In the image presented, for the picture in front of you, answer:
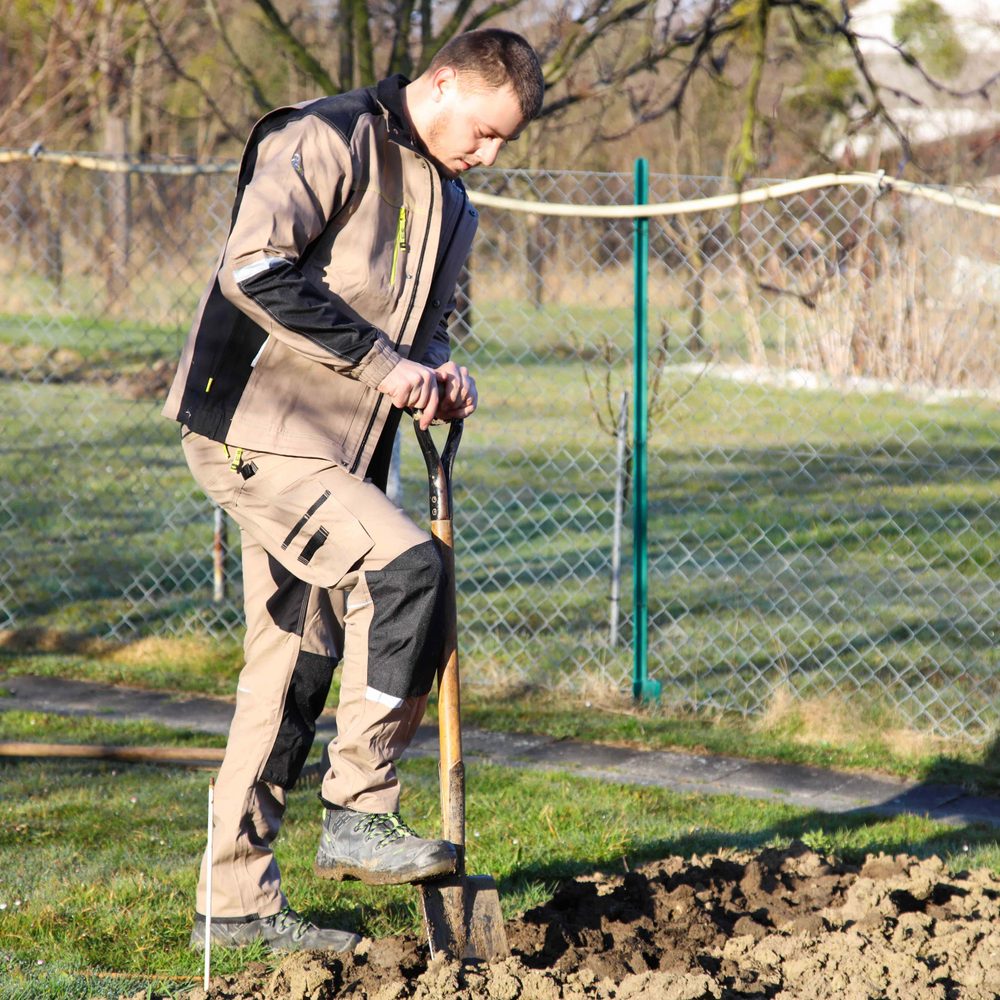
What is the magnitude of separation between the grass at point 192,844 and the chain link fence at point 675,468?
1213 mm

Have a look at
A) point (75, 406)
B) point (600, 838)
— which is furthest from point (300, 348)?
point (75, 406)

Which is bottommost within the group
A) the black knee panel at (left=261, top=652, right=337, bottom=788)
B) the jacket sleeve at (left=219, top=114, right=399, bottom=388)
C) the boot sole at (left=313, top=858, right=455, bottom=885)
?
the boot sole at (left=313, top=858, right=455, bottom=885)

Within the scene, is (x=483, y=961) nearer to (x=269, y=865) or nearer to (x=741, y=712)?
(x=269, y=865)

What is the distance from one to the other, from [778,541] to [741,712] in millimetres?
3164

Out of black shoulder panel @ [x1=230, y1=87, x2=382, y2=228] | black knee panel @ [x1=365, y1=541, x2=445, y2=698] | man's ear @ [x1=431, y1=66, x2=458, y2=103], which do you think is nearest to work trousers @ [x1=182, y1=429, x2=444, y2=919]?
black knee panel @ [x1=365, y1=541, x2=445, y2=698]

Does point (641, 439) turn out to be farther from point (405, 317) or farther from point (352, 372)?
point (352, 372)

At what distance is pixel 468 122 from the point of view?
2867 millimetres

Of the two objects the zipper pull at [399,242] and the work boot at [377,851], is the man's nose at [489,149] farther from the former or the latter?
the work boot at [377,851]

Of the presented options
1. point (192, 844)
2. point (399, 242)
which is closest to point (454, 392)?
point (399, 242)

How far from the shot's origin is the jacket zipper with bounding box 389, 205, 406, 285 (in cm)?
296

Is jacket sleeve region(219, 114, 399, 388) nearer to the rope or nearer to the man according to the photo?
the man

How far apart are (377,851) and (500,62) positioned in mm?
1736

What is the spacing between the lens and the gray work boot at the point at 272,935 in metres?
3.20

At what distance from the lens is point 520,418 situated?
10.5 metres
